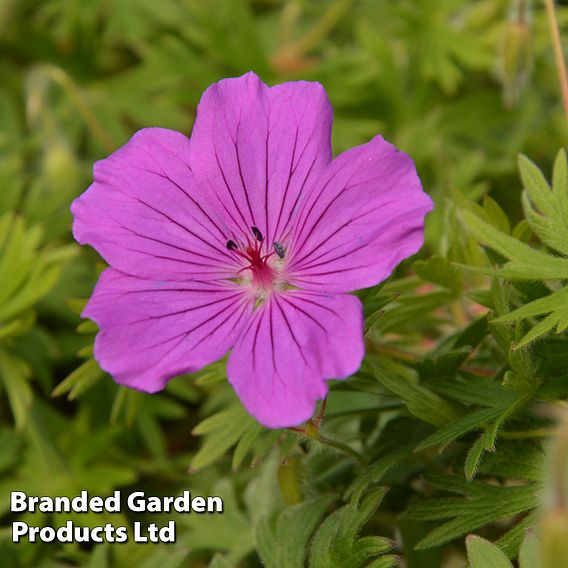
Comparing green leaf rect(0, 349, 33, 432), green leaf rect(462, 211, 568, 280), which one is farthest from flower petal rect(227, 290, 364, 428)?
green leaf rect(0, 349, 33, 432)

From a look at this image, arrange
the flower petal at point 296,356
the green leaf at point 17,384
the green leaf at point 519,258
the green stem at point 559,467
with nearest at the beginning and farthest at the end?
the green stem at point 559,467 → the flower petal at point 296,356 → the green leaf at point 519,258 → the green leaf at point 17,384

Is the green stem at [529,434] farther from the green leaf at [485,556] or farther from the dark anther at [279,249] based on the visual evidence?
the dark anther at [279,249]

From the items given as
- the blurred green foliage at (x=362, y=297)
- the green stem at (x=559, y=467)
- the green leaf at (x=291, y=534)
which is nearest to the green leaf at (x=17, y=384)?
the blurred green foliage at (x=362, y=297)

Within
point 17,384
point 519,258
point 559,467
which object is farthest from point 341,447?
point 17,384

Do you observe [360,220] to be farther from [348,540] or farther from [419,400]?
[348,540]

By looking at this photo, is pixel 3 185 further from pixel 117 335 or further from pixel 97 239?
pixel 117 335

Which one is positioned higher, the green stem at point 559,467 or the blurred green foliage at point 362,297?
the blurred green foliage at point 362,297

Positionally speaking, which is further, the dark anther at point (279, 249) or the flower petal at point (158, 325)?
the dark anther at point (279, 249)
